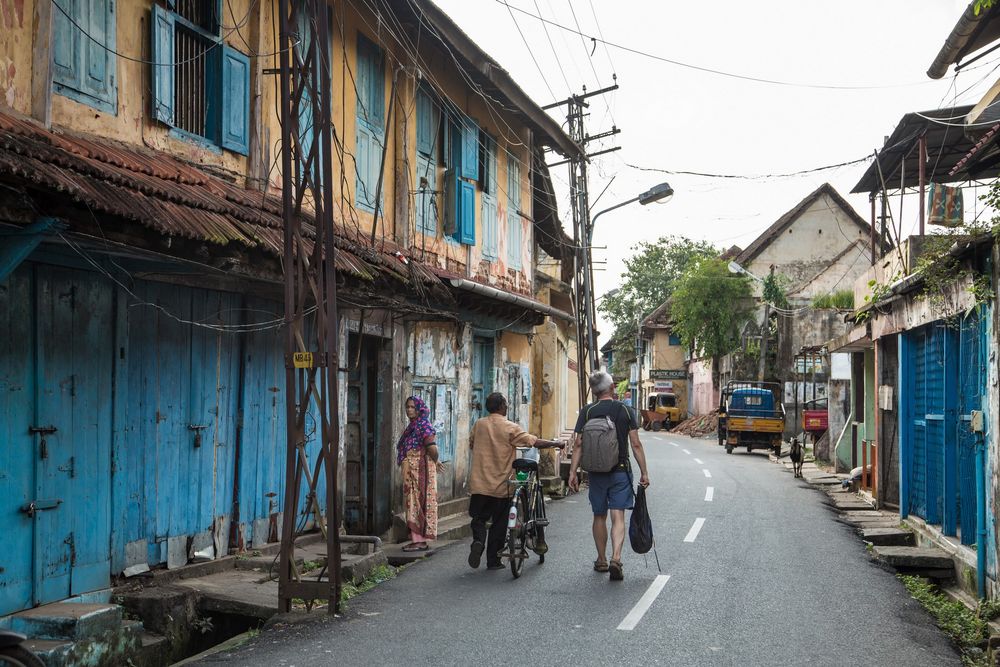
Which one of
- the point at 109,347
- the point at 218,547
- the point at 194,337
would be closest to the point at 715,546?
the point at 218,547

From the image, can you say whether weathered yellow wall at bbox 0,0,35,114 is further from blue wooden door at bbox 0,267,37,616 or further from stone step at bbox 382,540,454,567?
stone step at bbox 382,540,454,567

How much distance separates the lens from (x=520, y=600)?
782cm

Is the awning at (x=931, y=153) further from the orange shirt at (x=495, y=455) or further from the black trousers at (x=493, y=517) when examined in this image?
the black trousers at (x=493, y=517)

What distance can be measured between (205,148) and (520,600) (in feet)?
17.2

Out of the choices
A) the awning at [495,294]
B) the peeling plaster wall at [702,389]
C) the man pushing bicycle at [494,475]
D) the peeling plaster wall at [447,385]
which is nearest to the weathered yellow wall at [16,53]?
the man pushing bicycle at [494,475]

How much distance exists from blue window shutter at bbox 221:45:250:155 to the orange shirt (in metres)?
3.93

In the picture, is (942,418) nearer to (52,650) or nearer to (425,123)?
(425,123)

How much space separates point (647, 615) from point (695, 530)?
206 inches

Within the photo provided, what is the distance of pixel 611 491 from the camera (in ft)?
29.2

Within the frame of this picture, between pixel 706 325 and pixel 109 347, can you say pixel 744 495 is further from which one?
pixel 706 325

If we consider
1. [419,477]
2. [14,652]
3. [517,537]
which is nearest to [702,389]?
[419,477]

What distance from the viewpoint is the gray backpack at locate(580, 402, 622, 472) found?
8844mm

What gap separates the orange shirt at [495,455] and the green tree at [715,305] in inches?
1494

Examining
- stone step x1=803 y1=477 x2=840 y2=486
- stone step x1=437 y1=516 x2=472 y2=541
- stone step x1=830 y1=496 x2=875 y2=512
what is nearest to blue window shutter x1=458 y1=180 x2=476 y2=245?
stone step x1=437 y1=516 x2=472 y2=541
